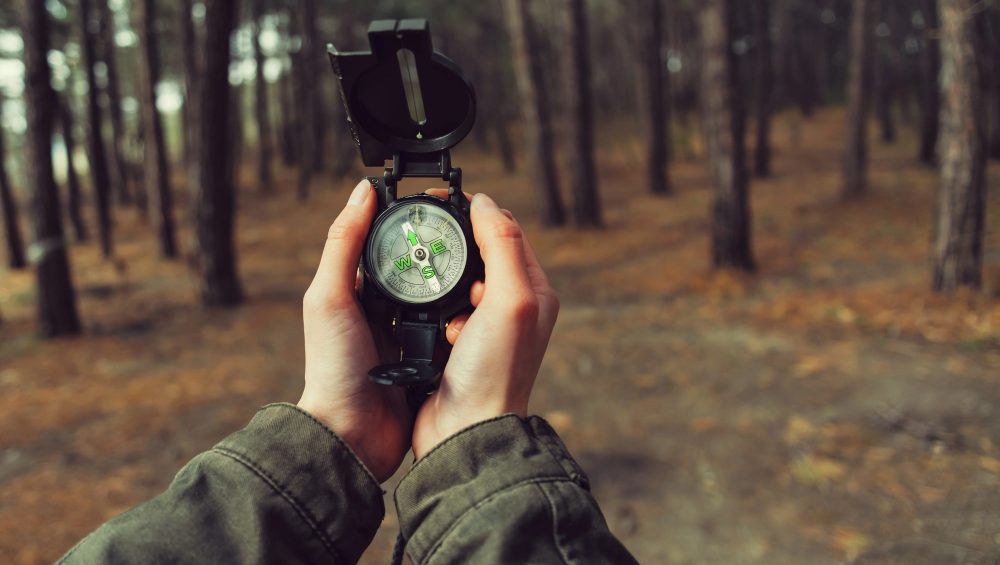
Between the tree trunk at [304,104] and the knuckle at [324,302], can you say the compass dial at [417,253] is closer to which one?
the knuckle at [324,302]

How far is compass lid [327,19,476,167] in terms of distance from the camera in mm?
1951

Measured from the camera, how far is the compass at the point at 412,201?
1.97 meters

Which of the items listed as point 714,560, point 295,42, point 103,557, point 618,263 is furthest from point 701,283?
point 295,42

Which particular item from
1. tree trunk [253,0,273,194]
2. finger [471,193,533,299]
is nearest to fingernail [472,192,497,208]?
finger [471,193,533,299]

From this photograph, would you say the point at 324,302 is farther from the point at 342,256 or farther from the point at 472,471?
the point at 472,471

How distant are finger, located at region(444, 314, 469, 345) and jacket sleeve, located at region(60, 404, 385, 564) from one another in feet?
1.63

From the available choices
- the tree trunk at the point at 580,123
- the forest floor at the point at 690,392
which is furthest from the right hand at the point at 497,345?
the tree trunk at the point at 580,123

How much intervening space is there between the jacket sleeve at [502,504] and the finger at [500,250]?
1.03ft

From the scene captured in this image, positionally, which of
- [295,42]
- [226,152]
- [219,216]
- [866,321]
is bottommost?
[866,321]

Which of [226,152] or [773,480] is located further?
A: [226,152]

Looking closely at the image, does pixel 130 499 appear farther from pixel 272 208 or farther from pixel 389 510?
pixel 272 208

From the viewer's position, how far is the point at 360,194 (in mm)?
1927

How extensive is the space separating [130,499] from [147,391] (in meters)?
2.22

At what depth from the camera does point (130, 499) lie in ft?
16.7
